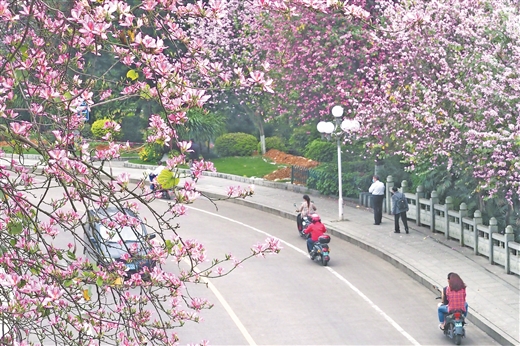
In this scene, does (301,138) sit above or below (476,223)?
above

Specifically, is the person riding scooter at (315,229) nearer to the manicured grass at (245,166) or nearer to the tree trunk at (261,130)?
the manicured grass at (245,166)

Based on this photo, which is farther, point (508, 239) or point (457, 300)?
point (508, 239)

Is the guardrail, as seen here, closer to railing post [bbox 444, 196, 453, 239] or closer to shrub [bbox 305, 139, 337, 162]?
railing post [bbox 444, 196, 453, 239]

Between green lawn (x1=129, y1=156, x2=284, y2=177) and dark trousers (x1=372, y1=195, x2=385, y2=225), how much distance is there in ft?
39.5

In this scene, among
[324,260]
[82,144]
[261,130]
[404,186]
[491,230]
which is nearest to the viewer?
[82,144]

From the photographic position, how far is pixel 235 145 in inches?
1772

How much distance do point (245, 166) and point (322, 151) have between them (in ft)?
21.4

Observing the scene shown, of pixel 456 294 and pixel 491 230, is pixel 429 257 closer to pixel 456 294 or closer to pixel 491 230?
pixel 491 230

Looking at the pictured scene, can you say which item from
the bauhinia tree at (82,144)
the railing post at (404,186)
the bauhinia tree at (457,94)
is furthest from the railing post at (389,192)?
the bauhinia tree at (82,144)

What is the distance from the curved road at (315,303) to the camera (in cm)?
1702

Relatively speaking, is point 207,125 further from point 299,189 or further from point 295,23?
point 295,23

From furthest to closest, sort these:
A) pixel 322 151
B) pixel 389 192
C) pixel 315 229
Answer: pixel 322 151, pixel 389 192, pixel 315 229

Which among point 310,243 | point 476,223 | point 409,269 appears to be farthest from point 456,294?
point 310,243

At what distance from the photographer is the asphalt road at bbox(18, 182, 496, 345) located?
55.8 feet
